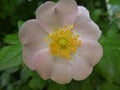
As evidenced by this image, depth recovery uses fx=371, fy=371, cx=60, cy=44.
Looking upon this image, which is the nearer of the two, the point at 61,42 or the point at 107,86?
the point at 61,42

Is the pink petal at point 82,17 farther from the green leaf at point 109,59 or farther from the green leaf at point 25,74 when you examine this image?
the green leaf at point 25,74

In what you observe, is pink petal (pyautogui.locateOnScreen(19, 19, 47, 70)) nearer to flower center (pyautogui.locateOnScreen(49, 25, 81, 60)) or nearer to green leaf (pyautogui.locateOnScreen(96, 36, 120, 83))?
flower center (pyautogui.locateOnScreen(49, 25, 81, 60))

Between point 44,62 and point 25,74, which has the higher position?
point 44,62

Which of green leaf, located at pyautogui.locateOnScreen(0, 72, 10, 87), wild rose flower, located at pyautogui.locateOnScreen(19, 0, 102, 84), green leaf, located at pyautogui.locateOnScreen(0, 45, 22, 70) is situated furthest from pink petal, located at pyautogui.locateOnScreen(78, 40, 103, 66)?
green leaf, located at pyautogui.locateOnScreen(0, 72, 10, 87)

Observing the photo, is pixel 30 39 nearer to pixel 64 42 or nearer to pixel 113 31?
pixel 64 42

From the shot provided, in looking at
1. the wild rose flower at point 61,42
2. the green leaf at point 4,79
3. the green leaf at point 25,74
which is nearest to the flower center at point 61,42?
the wild rose flower at point 61,42

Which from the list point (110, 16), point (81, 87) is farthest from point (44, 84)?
point (110, 16)

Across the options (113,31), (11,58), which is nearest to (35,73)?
(11,58)
